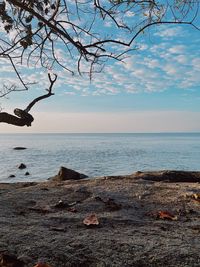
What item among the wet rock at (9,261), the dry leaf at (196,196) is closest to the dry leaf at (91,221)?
the wet rock at (9,261)

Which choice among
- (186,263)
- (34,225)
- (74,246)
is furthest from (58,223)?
A: (186,263)

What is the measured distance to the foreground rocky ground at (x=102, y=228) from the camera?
384 cm

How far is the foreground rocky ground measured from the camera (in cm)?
384

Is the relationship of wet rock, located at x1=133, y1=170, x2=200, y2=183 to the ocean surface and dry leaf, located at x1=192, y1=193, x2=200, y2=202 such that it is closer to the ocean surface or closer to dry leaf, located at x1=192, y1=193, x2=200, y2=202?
dry leaf, located at x1=192, y1=193, x2=200, y2=202

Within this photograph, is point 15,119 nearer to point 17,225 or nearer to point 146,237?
point 17,225

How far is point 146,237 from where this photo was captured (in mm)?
4488

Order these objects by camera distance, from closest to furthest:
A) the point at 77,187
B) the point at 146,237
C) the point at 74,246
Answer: the point at 74,246 → the point at 146,237 → the point at 77,187

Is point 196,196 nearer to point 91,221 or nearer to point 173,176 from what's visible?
point 91,221

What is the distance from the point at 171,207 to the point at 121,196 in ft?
3.76

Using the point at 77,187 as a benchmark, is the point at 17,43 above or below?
above

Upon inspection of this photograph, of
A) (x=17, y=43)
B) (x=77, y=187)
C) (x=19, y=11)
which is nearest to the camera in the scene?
(x=17, y=43)

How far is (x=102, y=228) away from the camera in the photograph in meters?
4.88

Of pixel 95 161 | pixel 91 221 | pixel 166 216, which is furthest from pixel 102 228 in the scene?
pixel 95 161

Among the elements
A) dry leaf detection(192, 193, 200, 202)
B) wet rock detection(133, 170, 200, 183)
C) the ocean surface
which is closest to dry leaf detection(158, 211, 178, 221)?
dry leaf detection(192, 193, 200, 202)
